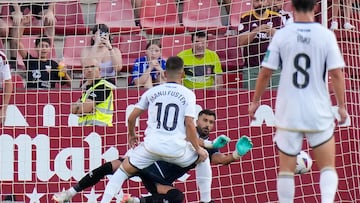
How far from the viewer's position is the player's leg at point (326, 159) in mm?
7997

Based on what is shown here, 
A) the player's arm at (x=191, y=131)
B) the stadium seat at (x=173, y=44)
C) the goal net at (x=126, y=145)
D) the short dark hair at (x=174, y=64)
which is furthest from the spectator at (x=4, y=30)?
the player's arm at (x=191, y=131)

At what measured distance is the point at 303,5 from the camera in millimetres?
7934

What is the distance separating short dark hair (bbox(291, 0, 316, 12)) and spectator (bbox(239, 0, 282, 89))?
3984 millimetres

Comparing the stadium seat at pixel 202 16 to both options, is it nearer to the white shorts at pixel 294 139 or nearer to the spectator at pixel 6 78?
the spectator at pixel 6 78

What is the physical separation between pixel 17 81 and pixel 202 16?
2.41 metres

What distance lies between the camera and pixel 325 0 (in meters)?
11.0

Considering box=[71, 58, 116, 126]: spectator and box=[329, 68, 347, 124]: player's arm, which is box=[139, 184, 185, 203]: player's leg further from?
box=[329, 68, 347, 124]: player's arm

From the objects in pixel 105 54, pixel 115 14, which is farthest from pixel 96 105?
pixel 115 14

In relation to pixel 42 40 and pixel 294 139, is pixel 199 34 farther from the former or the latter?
pixel 294 139

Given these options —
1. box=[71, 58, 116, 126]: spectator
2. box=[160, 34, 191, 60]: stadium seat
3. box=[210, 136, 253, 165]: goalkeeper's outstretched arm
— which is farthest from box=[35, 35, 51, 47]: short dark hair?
box=[210, 136, 253, 165]: goalkeeper's outstretched arm

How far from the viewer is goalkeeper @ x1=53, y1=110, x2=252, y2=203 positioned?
33.4ft

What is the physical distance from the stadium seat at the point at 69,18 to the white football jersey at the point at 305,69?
5388 millimetres

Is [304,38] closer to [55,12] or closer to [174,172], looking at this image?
[174,172]

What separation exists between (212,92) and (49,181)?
2117mm
